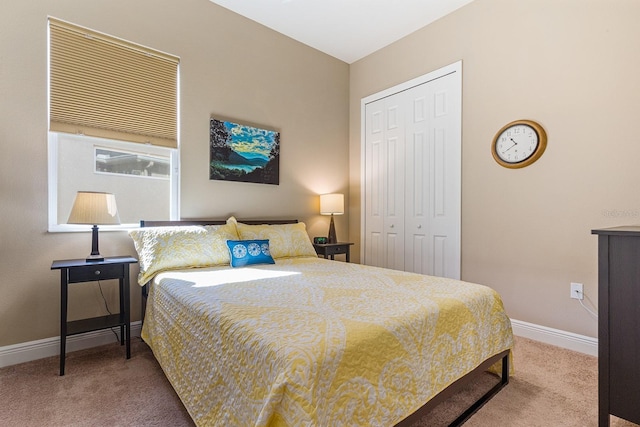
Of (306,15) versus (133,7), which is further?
(306,15)

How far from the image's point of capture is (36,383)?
1.93 metres

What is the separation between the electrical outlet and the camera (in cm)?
239

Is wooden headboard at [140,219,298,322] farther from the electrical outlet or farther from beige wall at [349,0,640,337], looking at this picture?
the electrical outlet

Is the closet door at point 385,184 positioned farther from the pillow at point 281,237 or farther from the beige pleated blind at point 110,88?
the beige pleated blind at point 110,88

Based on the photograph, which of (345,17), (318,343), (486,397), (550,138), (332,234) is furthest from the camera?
(332,234)

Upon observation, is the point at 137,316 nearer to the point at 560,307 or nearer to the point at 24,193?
the point at 24,193

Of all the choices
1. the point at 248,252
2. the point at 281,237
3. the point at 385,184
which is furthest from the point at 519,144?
the point at 248,252

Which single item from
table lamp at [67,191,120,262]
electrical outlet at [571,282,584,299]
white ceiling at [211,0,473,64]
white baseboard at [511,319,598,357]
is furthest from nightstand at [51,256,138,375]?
electrical outlet at [571,282,584,299]

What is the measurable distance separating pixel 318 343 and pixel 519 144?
8.36 feet

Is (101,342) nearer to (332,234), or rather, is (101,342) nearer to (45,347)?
(45,347)

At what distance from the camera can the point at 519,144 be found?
269 centimetres

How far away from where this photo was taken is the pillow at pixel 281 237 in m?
2.87

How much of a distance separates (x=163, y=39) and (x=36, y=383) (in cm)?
271

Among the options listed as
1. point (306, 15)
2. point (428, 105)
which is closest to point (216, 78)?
point (306, 15)
